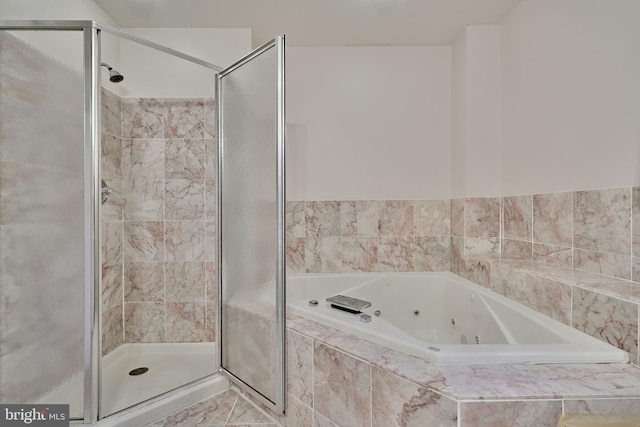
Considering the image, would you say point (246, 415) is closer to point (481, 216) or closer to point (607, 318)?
point (607, 318)

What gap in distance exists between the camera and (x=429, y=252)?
7.64 feet

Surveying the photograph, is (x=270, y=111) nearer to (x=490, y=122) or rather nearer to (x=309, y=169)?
(x=309, y=169)

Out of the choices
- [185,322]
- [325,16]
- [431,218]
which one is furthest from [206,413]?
[325,16]

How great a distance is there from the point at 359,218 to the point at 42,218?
1872 mm

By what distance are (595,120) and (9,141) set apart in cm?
273

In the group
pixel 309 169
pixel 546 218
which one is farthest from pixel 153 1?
pixel 546 218

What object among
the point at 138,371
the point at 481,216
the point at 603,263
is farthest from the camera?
the point at 481,216

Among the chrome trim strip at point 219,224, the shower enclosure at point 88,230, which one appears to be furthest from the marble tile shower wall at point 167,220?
the chrome trim strip at point 219,224

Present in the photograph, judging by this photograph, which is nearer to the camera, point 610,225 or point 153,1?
point 610,225

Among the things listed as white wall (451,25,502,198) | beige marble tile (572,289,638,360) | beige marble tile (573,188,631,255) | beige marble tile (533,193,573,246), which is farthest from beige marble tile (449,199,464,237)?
beige marble tile (572,289,638,360)

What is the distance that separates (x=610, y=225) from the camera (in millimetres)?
1308

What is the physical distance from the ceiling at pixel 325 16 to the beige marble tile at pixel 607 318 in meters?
1.88

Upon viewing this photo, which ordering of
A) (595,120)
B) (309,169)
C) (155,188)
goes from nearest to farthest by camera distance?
(595,120) → (155,188) → (309,169)

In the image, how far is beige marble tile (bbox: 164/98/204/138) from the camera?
2.07 m
